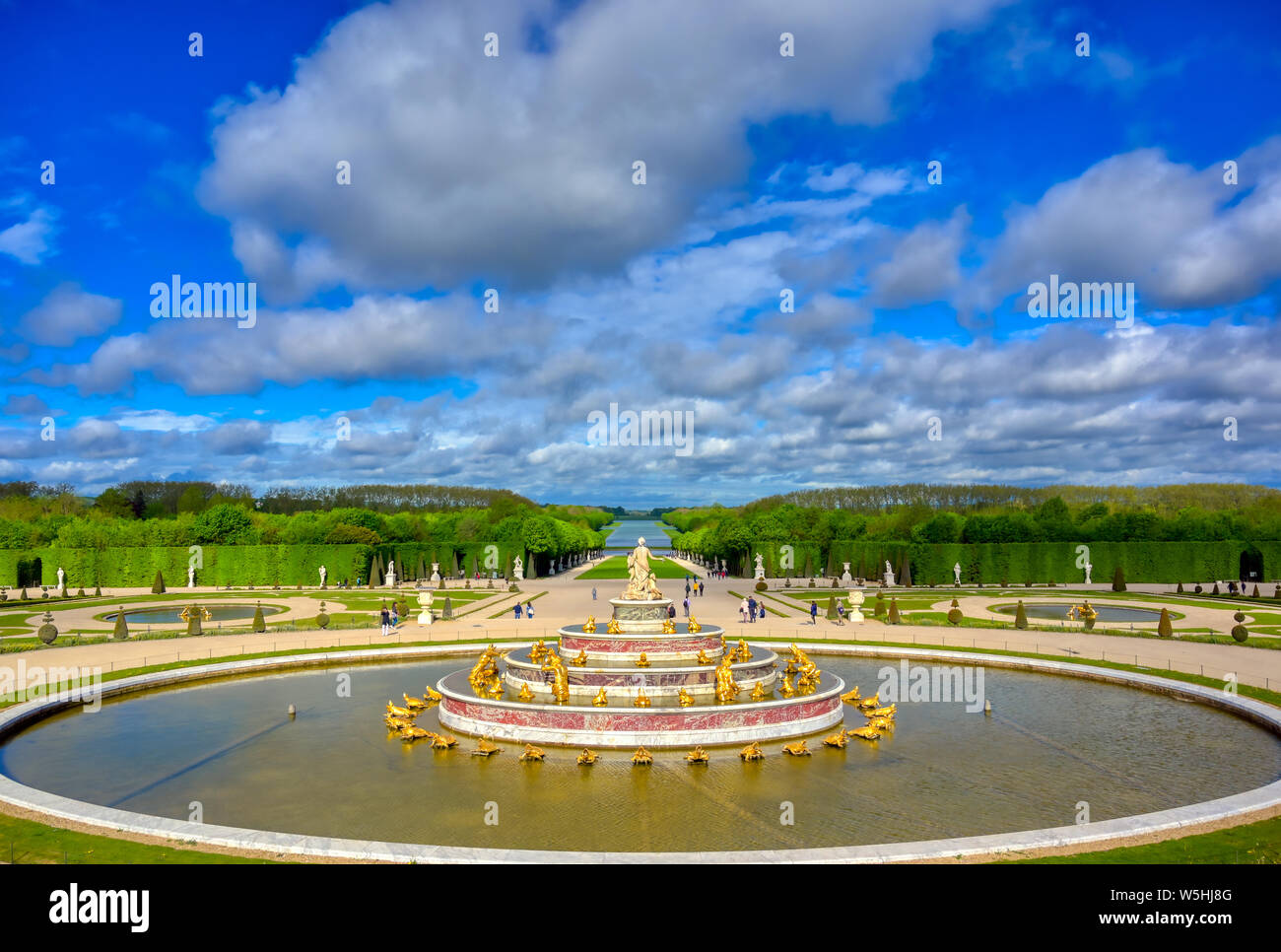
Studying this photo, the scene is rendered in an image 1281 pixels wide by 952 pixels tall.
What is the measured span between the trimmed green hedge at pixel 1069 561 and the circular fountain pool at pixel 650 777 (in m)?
52.1

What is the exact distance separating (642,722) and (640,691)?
1.88 m

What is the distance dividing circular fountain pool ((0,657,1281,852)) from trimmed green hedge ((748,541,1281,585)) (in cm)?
5210

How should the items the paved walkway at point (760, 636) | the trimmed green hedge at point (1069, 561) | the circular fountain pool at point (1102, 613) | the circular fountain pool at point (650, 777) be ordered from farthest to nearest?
the trimmed green hedge at point (1069, 561), the circular fountain pool at point (1102, 613), the paved walkway at point (760, 636), the circular fountain pool at point (650, 777)

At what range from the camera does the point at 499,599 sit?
62250mm

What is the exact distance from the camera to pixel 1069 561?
2995 inches

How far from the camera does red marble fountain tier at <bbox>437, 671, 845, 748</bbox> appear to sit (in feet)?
68.5

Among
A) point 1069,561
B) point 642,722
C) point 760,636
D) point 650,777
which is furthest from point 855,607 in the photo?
point 1069,561

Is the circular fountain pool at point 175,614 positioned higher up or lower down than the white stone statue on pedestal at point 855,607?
lower down

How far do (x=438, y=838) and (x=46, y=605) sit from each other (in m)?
59.0

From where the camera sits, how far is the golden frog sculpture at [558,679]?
22.7 meters

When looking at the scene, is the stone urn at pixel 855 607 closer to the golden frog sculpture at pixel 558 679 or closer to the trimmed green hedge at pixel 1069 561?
the golden frog sculpture at pixel 558 679

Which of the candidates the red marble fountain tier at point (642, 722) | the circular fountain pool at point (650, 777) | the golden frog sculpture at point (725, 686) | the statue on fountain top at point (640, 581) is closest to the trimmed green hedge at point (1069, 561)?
the circular fountain pool at point (650, 777)
